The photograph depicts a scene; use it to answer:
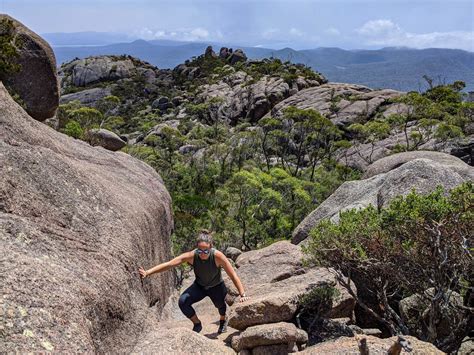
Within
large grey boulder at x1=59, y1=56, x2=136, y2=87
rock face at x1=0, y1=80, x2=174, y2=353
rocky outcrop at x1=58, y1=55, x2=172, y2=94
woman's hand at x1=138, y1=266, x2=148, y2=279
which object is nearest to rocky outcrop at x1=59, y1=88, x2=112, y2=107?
rocky outcrop at x1=58, y1=55, x2=172, y2=94

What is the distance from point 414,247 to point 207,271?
6.26m

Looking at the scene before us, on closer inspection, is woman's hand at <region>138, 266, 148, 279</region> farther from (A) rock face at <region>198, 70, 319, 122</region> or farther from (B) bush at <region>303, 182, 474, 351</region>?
(A) rock face at <region>198, 70, 319, 122</region>

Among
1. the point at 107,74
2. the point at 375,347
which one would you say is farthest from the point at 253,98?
the point at 375,347

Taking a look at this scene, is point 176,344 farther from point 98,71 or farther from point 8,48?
point 98,71

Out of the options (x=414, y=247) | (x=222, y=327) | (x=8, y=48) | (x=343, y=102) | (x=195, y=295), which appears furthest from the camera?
(x=343, y=102)

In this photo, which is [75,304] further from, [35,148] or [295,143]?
[295,143]

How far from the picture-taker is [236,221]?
41.3m

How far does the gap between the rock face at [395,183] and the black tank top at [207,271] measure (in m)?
10.2

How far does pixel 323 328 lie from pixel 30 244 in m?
8.58

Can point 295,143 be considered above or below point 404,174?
below

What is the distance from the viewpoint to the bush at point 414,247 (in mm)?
11812

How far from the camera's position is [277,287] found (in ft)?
45.9

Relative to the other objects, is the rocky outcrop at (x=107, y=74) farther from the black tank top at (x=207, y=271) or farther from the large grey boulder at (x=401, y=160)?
the black tank top at (x=207, y=271)

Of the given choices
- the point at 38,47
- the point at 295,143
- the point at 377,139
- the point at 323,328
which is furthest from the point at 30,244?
the point at 295,143
